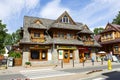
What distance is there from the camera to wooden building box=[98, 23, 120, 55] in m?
38.7

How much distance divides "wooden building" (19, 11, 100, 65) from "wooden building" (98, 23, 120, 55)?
28.9 ft

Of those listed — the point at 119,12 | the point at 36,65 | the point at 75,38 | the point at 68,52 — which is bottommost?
the point at 36,65

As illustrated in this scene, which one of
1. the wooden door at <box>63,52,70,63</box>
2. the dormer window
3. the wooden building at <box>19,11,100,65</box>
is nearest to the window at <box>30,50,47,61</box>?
the wooden building at <box>19,11,100,65</box>

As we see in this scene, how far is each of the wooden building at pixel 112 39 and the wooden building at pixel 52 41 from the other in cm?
882

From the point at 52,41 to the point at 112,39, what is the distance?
58.8ft

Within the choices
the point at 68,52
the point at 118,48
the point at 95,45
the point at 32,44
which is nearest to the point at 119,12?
the point at 118,48

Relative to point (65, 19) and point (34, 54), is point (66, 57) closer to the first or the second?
point (34, 54)

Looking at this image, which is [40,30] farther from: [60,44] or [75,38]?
[75,38]

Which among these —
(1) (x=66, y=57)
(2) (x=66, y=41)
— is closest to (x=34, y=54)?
(1) (x=66, y=57)

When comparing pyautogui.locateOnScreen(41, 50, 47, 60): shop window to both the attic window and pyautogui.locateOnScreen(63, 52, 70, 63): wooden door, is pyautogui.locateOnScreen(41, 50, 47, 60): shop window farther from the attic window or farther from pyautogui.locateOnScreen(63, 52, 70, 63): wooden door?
the attic window

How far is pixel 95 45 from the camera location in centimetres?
3388

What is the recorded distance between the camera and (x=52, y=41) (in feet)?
94.4

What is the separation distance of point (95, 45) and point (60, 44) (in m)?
8.36

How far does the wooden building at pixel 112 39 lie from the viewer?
38.7m
